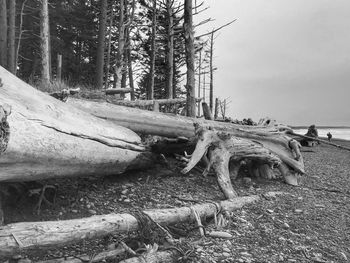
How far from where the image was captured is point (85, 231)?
11.3ft

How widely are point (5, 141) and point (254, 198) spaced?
149 inches

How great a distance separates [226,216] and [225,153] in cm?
187

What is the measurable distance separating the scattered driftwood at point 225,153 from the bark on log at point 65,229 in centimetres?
182

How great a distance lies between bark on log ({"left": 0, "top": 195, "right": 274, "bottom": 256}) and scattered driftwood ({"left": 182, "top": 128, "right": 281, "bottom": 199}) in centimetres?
182

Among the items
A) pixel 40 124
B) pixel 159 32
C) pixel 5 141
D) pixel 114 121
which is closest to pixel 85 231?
pixel 5 141

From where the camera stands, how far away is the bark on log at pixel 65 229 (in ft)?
10.0

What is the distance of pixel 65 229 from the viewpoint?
131 inches

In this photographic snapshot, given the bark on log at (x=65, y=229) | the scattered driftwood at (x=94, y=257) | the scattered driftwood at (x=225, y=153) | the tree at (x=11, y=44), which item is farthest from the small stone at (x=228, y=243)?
the tree at (x=11, y=44)

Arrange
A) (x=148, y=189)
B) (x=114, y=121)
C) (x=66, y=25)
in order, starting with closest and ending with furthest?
(x=148, y=189) → (x=114, y=121) → (x=66, y=25)

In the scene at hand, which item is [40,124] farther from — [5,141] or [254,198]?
[254,198]

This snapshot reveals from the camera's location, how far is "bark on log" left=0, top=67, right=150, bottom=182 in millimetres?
3844

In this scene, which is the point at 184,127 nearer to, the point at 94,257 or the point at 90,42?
the point at 94,257

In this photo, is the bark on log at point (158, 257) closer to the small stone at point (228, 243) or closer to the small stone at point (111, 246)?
the small stone at point (111, 246)

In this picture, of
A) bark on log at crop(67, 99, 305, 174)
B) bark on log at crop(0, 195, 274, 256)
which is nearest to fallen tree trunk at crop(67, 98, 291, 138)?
bark on log at crop(67, 99, 305, 174)
